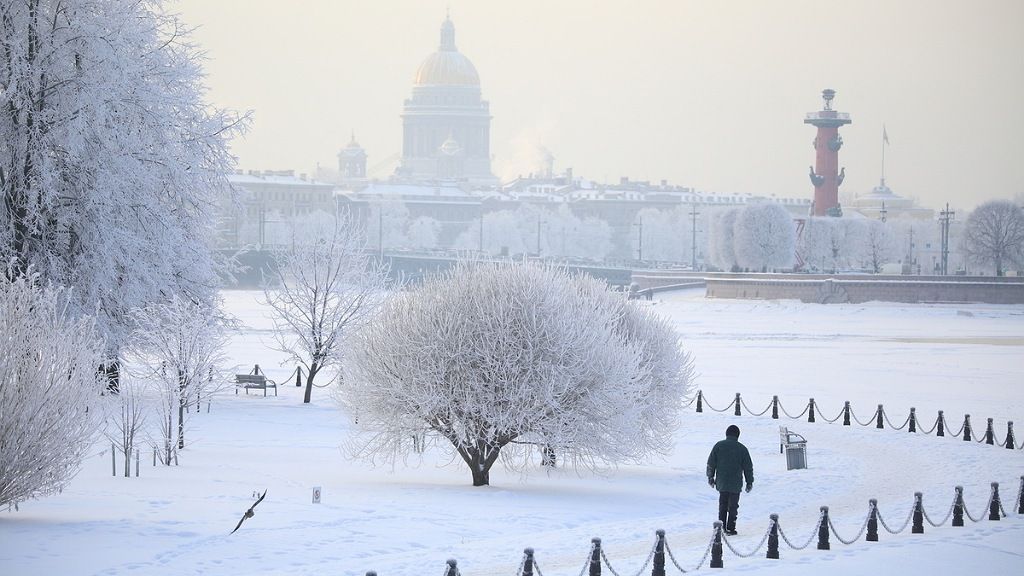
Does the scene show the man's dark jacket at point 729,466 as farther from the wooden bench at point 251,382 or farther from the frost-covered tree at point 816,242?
the frost-covered tree at point 816,242

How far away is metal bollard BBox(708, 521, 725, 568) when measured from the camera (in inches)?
631

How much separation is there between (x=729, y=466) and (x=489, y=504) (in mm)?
3868

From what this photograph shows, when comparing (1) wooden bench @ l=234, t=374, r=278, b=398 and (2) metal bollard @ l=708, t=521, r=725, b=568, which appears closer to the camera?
(2) metal bollard @ l=708, t=521, r=725, b=568

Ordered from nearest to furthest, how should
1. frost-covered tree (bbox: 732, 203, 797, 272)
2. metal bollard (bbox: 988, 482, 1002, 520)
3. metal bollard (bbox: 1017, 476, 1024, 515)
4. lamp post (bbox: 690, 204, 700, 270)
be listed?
metal bollard (bbox: 988, 482, 1002, 520) < metal bollard (bbox: 1017, 476, 1024, 515) < frost-covered tree (bbox: 732, 203, 797, 272) < lamp post (bbox: 690, 204, 700, 270)

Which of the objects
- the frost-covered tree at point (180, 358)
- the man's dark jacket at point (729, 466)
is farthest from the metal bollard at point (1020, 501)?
the frost-covered tree at point (180, 358)

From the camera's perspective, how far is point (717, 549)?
16.1 m

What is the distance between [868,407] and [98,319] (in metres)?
16.6

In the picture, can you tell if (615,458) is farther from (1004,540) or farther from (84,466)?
(84,466)

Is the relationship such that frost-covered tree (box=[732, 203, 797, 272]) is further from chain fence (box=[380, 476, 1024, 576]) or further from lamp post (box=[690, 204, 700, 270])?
chain fence (box=[380, 476, 1024, 576])

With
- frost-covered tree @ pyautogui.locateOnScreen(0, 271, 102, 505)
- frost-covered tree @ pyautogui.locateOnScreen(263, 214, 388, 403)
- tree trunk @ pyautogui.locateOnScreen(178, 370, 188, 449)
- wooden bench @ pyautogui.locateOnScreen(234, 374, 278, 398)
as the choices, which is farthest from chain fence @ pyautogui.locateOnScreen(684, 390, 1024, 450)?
frost-covered tree @ pyautogui.locateOnScreen(0, 271, 102, 505)

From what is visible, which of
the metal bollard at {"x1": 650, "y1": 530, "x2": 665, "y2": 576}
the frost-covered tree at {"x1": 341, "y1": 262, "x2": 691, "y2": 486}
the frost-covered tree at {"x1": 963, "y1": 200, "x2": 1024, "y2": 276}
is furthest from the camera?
the frost-covered tree at {"x1": 963, "y1": 200, "x2": 1024, "y2": 276}

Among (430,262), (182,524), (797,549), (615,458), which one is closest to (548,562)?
(797,549)

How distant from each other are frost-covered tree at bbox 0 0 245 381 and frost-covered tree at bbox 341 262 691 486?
797cm

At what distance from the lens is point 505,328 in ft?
71.4
